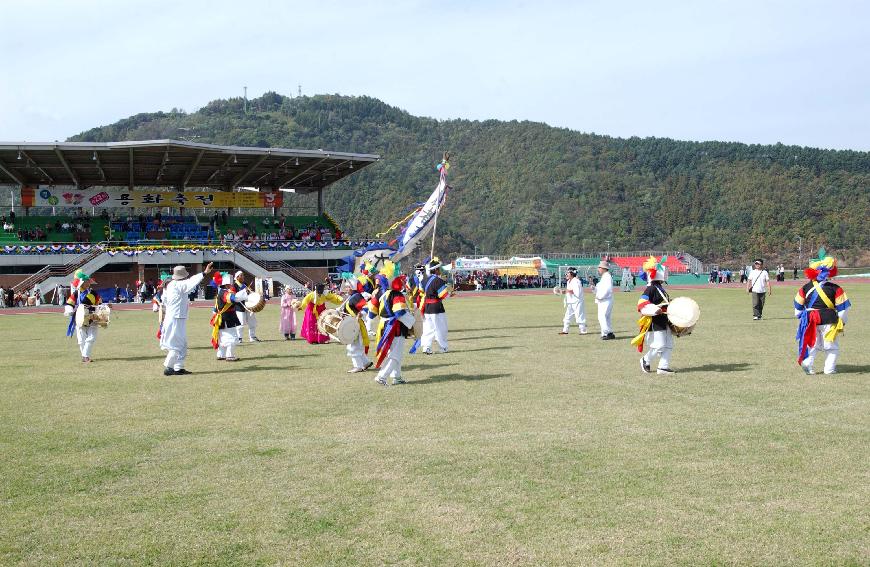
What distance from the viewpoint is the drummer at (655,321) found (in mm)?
13062

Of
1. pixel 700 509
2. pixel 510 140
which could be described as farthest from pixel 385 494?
pixel 510 140

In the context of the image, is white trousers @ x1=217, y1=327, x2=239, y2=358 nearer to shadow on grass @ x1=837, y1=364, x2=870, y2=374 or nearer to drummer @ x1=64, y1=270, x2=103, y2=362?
drummer @ x1=64, y1=270, x2=103, y2=362

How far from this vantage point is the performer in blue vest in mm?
17188

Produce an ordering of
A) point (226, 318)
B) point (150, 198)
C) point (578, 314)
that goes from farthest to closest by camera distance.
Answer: point (150, 198)
point (578, 314)
point (226, 318)

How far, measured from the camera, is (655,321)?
13125mm

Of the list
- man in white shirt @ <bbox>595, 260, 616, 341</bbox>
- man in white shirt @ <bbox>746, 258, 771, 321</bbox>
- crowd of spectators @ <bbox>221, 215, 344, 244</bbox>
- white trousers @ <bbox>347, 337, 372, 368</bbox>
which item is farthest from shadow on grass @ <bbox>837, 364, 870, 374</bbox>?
crowd of spectators @ <bbox>221, 215, 344, 244</bbox>

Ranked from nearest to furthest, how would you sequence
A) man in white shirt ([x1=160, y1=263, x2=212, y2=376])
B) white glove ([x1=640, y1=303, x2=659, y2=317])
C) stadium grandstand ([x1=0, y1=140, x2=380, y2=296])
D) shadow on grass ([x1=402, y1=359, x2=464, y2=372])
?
1. white glove ([x1=640, y1=303, x2=659, y2=317])
2. man in white shirt ([x1=160, y1=263, x2=212, y2=376])
3. shadow on grass ([x1=402, y1=359, x2=464, y2=372])
4. stadium grandstand ([x1=0, y1=140, x2=380, y2=296])

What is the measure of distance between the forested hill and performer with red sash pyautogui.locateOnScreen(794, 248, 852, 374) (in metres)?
104

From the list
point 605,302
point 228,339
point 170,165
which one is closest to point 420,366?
point 228,339

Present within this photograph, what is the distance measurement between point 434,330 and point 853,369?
7.68 m

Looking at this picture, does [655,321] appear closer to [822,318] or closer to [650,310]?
[650,310]

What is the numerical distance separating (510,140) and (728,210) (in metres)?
46.5

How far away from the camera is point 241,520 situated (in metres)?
6.15

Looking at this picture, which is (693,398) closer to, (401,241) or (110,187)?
(401,241)
